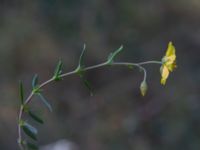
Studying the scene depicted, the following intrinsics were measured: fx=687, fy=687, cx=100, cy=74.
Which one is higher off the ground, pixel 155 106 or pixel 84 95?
pixel 84 95

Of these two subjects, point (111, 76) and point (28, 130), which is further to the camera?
point (111, 76)

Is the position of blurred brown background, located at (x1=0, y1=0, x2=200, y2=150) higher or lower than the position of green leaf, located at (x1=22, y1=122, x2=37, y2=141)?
higher

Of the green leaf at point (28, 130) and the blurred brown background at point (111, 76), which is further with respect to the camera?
→ the blurred brown background at point (111, 76)

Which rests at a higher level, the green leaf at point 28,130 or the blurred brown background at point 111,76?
the blurred brown background at point 111,76

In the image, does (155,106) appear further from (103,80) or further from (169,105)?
(103,80)

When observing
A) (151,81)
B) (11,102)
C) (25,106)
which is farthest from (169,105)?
(25,106)

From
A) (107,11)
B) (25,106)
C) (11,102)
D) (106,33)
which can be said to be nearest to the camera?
(25,106)

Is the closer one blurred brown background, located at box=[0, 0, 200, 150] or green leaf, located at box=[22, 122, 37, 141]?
green leaf, located at box=[22, 122, 37, 141]

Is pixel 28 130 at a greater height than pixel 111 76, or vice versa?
pixel 111 76
